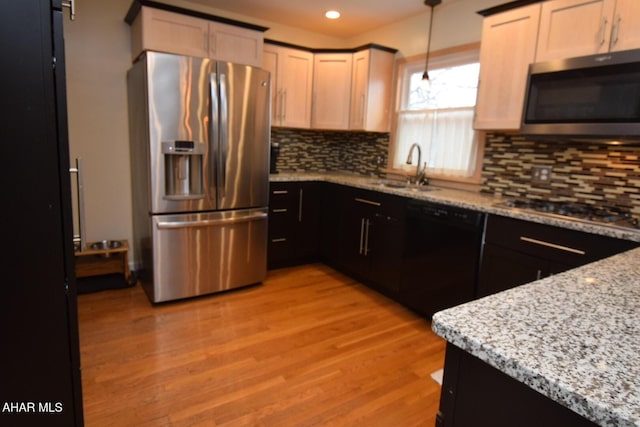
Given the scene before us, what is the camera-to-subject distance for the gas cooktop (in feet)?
6.63

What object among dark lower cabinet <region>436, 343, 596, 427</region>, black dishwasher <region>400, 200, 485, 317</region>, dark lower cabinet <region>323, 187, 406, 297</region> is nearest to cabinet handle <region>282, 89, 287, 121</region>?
dark lower cabinet <region>323, 187, 406, 297</region>

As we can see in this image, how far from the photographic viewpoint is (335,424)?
1.73 metres

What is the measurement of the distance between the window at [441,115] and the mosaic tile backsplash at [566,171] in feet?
0.72

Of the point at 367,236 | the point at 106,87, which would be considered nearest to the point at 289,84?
the point at 106,87

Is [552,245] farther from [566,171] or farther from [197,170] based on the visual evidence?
[197,170]

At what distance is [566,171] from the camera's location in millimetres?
2469

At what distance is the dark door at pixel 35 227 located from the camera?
102 cm

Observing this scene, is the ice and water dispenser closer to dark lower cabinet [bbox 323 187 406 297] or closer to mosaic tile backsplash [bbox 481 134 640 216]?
dark lower cabinet [bbox 323 187 406 297]

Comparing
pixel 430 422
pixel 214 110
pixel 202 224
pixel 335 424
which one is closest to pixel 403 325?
Answer: pixel 430 422

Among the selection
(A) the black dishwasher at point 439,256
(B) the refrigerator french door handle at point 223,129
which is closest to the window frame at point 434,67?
(A) the black dishwasher at point 439,256

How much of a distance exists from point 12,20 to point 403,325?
2.58 metres

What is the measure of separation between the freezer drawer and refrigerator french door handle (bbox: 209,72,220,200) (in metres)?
0.28

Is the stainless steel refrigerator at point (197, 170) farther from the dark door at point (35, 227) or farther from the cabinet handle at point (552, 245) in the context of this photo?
the cabinet handle at point (552, 245)

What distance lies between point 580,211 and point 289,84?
2.71 meters
